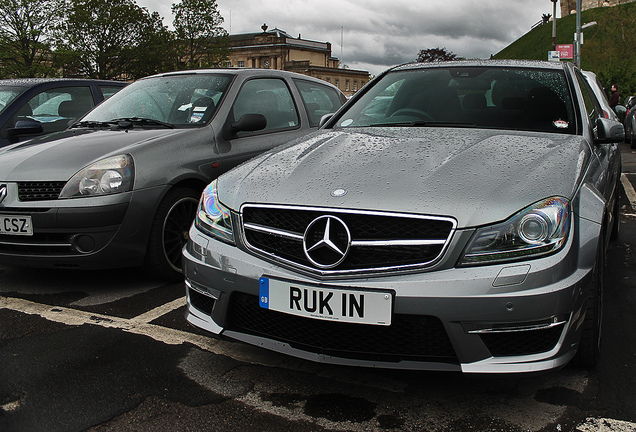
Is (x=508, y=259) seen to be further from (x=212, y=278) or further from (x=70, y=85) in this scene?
(x=70, y=85)

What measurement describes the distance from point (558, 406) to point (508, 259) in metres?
0.69

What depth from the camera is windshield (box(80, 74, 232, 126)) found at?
5.00m

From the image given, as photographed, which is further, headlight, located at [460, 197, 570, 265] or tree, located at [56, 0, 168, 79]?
tree, located at [56, 0, 168, 79]

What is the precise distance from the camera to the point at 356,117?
4.04 meters

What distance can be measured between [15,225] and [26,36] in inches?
1654

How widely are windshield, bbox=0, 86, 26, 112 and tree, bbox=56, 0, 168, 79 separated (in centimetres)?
4166

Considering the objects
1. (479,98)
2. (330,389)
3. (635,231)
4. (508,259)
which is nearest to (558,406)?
(508,259)

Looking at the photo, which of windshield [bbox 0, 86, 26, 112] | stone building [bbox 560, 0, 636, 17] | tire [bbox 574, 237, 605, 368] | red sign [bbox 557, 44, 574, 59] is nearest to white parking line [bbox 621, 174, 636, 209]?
tire [bbox 574, 237, 605, 368]

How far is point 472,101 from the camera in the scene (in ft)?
12.4

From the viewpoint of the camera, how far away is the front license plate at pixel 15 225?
13.3ft

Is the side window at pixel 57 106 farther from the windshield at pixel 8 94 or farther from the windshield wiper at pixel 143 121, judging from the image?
the windshield wiper at pixel 143 121

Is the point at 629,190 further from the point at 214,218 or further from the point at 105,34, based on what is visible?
the point at 105,34

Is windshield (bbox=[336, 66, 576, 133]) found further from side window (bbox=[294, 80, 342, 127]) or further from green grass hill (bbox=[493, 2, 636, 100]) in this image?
green grass hill (bbox=[493, 2, 636, 100])

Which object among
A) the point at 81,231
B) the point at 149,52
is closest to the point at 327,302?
the point at 81,231
